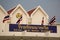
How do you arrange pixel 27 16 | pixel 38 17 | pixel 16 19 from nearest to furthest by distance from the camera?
pixel 16 19 < pixel 27 16 < pixel 38 17

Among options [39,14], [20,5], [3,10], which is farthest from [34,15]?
[3,10]

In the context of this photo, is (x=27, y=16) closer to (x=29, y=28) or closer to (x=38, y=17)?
(x=38, y=17)

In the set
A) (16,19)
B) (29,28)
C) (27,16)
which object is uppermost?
(27,16)

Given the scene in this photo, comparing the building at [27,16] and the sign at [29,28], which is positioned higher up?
the building at [27,16]

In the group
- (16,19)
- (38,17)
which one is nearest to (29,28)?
(16,19)

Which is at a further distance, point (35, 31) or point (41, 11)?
point (41, 11)

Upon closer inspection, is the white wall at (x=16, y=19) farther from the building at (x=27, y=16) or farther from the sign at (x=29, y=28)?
the sign at (x=29, y=28)

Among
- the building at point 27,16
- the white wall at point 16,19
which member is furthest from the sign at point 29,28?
the white wall at point 16,19

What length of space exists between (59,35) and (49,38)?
1.52 ft

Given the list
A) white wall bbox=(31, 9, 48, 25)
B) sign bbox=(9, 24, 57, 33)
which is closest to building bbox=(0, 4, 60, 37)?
white wall bbox=(31, 9, 48, 25)

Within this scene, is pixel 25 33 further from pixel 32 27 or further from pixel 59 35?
pixel 59 35

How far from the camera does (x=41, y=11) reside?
8.08 metres

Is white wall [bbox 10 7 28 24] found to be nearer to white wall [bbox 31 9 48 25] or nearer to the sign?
white wall [bbox 31 9 48 25]

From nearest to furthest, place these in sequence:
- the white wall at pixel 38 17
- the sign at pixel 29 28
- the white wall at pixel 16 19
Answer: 1. the sign at pixel 29 28
2. the white wall at pixel 16 19
3. the white wall at pixel 38 17
